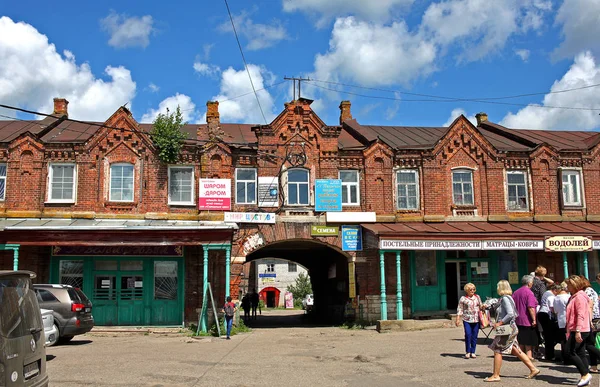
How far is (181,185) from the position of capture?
21.6m

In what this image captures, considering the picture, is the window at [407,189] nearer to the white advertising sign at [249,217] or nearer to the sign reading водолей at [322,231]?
the sign reading водолей at [322,231]

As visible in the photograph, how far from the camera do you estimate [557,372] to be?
34.1ft

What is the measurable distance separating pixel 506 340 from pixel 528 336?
1725 mm

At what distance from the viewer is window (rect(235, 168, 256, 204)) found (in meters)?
21.9

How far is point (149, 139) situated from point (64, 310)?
7971 mm

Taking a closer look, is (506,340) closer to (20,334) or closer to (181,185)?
(20,334)

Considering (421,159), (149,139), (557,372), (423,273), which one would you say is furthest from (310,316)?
(557,372)

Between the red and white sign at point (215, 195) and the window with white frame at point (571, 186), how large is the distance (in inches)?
544

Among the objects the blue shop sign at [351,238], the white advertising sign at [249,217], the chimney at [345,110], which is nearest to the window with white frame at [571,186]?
the blue shop sign at [351,238]

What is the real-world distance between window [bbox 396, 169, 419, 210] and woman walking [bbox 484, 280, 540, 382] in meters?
12.9

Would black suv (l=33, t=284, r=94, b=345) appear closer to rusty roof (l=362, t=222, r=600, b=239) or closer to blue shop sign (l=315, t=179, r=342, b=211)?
blue shop sign (l=315, t=179, r=342, b=211)

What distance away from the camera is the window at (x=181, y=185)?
21531mm

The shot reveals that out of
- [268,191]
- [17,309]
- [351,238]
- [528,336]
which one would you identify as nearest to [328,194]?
[351,238]

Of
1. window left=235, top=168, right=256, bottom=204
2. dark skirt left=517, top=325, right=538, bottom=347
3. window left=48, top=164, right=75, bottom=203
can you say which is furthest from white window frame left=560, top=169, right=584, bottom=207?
window left=48, top=164, right=75, bottom=203
